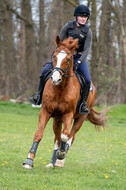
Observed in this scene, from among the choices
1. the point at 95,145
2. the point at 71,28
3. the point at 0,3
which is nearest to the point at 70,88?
the point at 71,28

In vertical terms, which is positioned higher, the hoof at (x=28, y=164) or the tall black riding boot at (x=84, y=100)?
the tall black riding boot at (x=84, y=100)

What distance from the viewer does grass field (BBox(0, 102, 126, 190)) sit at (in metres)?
5.92

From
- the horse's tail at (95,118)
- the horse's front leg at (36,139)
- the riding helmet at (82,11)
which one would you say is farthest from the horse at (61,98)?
the horse's tail at (95,118)

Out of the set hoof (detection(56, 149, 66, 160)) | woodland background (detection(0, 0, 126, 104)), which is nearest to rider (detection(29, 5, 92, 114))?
hoof (detection(56, 149, 66, 160))

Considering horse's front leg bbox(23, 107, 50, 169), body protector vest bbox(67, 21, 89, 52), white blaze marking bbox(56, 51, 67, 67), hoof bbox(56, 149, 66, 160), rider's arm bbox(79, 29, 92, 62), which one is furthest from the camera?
body protector vest bbox(67, 21, 89, 52)

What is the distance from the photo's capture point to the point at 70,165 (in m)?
8.02

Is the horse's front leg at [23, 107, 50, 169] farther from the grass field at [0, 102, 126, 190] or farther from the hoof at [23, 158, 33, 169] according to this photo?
the grass field at [0, 102, 126, 190]

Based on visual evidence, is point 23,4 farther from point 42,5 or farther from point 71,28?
point 71,28

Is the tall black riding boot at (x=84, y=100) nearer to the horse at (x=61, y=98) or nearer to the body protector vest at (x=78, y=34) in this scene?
the horse at (x=61, y=98)

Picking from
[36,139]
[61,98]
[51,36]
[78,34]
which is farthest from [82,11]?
[51,36]

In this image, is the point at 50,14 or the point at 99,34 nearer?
the point at 99,34

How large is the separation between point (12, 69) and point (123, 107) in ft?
37.8

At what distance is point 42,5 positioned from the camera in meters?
25.0

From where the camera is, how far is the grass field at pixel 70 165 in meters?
5.92
